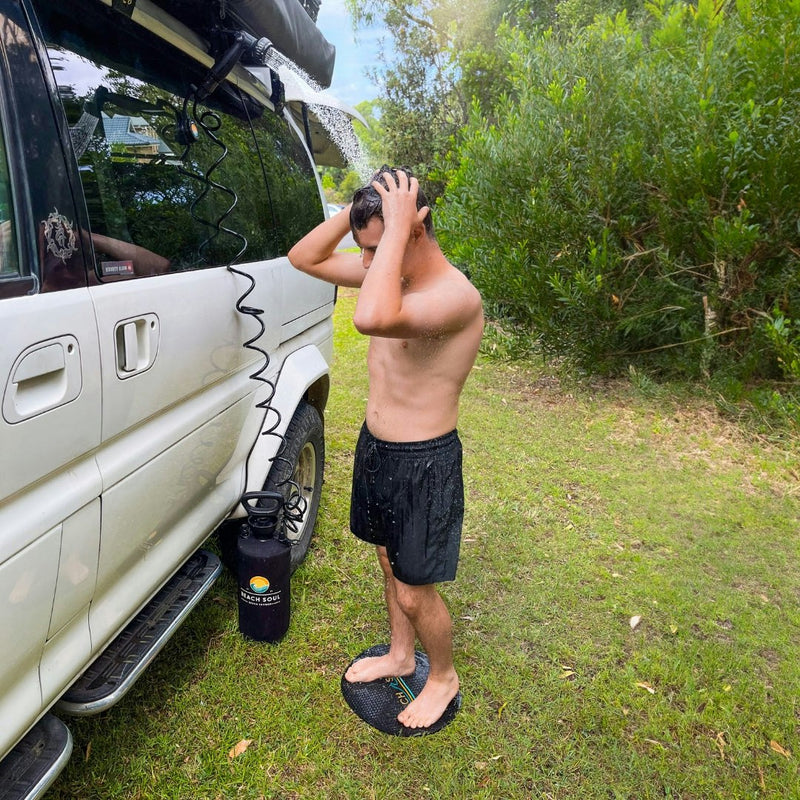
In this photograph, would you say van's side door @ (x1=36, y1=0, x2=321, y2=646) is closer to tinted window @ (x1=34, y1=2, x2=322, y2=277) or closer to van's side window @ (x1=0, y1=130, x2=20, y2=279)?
tinted window @ (x1=34, y1=2, x2=322, y2=277)

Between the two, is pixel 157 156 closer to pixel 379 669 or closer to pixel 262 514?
Answer: pixel 262 514

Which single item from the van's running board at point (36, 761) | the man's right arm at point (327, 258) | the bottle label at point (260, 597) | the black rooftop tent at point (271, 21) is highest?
the black rooftop tent at point (271, 21)

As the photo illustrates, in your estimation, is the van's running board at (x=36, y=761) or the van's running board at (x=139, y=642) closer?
the van's running board at (x=36, y=761)

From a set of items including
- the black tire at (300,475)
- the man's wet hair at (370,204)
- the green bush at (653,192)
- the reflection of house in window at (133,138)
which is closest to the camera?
Answer: the reflection of house in window at (133,138)

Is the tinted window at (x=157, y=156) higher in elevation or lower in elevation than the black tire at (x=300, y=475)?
higher

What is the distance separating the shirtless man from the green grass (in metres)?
0.30

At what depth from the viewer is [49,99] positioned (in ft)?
4.79

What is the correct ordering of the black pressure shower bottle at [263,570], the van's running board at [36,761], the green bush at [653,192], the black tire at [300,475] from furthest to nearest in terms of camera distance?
the green bush at [653,192]
the black tire at [300,475]
the black pressure shower bottle at [263,570]
the van's running board at [36,761]

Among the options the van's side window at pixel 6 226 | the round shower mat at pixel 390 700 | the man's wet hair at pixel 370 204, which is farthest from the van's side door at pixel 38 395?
the round shower mat at pixel 390 700

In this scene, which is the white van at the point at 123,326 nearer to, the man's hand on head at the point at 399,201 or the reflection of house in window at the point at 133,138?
the reflection of house in window at the point at 133,138

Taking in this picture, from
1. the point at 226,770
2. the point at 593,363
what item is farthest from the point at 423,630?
the point at 593,363

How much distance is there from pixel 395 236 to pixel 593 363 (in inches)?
181

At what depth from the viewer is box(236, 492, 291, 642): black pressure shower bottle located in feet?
7.69

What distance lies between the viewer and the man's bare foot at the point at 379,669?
7.98 ft
